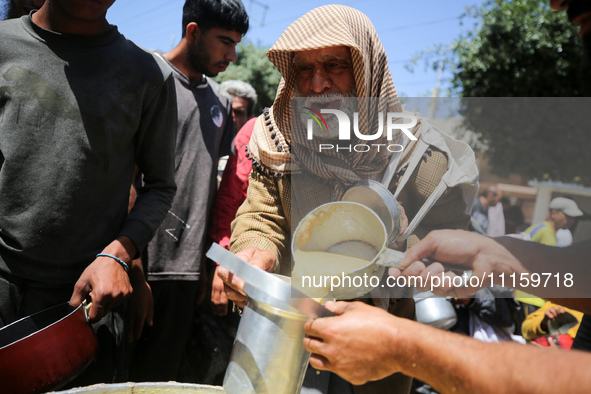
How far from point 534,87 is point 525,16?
1497 mm

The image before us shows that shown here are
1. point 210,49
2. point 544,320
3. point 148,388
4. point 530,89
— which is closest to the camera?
point 148,388

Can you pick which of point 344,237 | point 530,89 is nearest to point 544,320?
point 344,237

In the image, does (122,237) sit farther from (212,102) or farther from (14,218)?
(212,102)

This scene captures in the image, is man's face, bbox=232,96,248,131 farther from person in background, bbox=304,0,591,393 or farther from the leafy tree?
the leafy tree

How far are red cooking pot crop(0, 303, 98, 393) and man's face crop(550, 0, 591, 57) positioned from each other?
5.42 ft

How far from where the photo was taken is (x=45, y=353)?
1274 millimetres

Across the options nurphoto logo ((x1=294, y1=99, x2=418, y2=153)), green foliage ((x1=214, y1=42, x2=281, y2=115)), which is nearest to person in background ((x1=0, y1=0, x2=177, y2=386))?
nurphoto logo ((x1=294, y1=99, x2=418, y2=153))

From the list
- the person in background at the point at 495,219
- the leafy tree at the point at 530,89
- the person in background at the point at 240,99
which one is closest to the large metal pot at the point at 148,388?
the person in background at the point at 240,99

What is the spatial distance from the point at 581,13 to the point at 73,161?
1.62 m

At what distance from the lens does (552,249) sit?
58.4 inches

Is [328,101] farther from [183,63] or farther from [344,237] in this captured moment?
[183,63]

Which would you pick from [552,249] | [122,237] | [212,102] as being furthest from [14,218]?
[552,249]

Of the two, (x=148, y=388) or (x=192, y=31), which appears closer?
(x=148, y=388)

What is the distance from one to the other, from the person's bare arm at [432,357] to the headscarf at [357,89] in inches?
28.7
